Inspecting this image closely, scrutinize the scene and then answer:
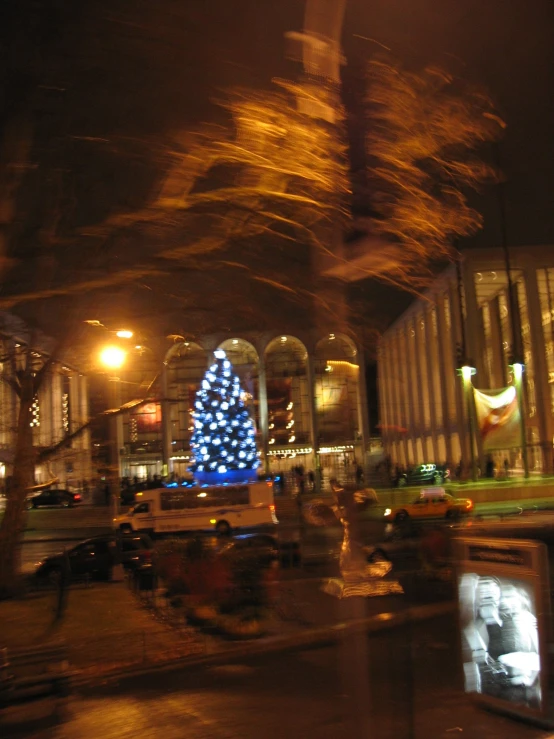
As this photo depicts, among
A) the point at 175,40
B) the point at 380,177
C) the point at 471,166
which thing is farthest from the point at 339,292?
the point at 175,40

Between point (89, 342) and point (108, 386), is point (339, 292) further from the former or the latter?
point (108, 386)

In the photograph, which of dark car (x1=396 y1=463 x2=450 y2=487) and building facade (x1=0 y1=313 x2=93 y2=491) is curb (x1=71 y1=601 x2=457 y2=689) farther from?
dark car (x1=396 y1=463 x2=450 y2=487)

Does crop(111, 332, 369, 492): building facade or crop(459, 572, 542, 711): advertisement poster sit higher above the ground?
crop(111, 332, 369, 492): building facade

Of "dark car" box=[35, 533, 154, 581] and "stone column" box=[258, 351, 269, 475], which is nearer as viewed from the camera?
"dark car" box=[35, 533, 154, 581]

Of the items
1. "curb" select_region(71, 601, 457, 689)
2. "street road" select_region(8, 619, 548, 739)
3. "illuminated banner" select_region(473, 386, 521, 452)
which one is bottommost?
"curb" select_region(71, 601, 457, 689)

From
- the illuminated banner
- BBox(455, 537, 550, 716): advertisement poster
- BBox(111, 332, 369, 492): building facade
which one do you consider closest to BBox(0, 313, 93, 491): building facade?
BBox(455, 537, 550, 716): advertisement poster

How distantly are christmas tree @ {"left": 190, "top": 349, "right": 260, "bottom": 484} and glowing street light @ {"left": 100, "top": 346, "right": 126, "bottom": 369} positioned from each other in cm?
2797

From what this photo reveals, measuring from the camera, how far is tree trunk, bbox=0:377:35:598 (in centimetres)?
1341

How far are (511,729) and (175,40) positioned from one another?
25.9 feet

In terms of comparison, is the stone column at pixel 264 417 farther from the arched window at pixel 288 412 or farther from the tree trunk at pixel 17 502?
the tree trunk at pixel 17 502

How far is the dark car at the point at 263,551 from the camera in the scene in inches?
488

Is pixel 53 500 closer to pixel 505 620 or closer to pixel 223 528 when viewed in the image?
pixel 223 528

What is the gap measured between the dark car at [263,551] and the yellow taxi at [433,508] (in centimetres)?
649

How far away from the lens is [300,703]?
7254 mm
